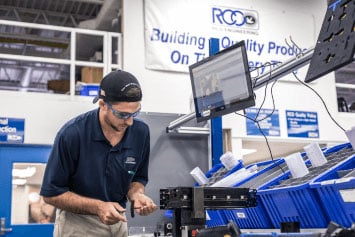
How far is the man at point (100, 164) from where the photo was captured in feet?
6.84

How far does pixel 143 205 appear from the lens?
210cm

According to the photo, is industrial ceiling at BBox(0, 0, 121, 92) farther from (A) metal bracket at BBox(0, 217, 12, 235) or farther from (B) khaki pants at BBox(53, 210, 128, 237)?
(B) khaki pants at BBox(53, 210, 128, 237)

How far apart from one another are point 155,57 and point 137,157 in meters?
3.71

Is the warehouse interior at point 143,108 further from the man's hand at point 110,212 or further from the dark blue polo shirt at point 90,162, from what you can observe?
the man's hand at point 110,212

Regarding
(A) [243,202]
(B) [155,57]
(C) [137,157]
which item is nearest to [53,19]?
(B) [155,57]

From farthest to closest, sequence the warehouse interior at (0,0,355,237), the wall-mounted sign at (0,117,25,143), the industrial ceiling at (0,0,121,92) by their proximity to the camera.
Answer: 1. the industrial ceiling at (0,0,121,92)
2. the wall-mounted sign at (0,117,25,143)
3. the warehouse interior at (0,0,355,237)

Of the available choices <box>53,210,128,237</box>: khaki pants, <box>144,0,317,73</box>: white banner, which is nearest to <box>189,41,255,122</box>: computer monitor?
<box>53,210,128,237</box>: khaki pants

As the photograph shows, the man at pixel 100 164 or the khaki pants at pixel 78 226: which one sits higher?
the man at pixel 100 164

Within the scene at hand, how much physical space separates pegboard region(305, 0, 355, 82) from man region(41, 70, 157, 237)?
728 mm

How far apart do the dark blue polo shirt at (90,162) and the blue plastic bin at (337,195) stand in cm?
85

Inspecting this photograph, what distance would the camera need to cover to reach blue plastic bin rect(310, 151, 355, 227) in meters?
1.63

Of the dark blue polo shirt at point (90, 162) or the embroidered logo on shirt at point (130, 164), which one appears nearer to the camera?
the dark blue polo shirt at point (90, 162)

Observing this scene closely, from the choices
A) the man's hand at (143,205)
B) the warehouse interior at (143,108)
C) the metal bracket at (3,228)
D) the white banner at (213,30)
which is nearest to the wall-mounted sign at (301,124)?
the warehouse interior at (143,108)

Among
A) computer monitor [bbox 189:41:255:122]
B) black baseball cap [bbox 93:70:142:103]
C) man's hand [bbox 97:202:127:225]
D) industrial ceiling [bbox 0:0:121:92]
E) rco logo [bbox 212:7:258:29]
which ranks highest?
industrial ceiling [bbox 0:0:121:92]
